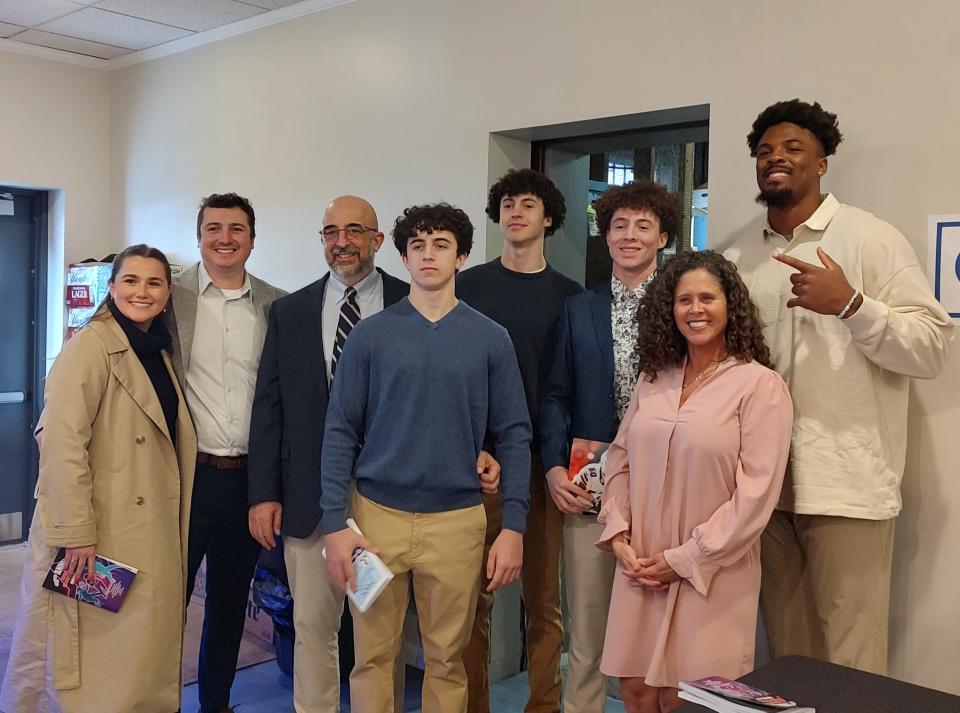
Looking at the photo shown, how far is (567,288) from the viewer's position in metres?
2.78

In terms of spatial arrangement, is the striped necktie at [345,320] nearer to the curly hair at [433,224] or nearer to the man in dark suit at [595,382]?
the curly hair at [433,224]

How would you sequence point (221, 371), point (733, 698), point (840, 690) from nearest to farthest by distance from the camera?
point (733, 698) → point (840, 690) → point (221, 371)

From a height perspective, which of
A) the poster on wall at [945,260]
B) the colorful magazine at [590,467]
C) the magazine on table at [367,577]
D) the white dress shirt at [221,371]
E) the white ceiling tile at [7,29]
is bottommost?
the magazine on table at [367,577]

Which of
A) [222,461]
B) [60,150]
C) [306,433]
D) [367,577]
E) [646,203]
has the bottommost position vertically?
[367,577]

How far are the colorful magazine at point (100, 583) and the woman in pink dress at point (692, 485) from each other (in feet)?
4.33

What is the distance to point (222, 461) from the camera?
281 centimetres

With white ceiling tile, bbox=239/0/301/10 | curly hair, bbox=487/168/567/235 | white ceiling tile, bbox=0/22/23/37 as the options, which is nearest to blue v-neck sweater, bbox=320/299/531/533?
curly hair, bbox=487/168/567/235

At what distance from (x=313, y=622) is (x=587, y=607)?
784 millimetres

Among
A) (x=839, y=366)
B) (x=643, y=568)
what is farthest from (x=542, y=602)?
(x=839, y=366)

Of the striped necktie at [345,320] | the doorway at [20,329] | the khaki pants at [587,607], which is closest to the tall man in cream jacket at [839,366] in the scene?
the khaki pants at [587,607]

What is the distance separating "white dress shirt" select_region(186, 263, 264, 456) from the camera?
2799mm

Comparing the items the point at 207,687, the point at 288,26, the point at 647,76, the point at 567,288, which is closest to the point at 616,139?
the point at 647,76

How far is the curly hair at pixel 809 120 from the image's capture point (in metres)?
2.36

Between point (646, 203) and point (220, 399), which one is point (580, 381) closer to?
point (646, 203)
